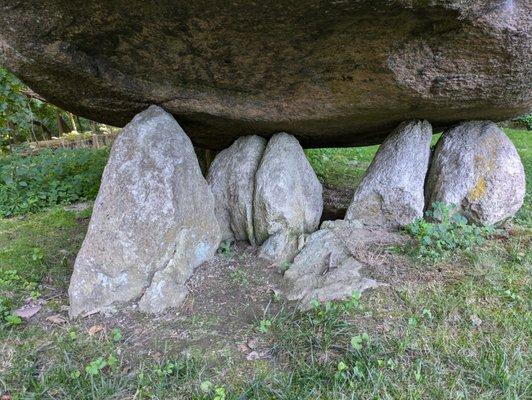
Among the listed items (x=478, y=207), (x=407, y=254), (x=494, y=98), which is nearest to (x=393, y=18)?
(x=494, y=98)

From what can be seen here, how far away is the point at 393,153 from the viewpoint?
13.0ft

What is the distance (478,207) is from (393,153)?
0.85 meters

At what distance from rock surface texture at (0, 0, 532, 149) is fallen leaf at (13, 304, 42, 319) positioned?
1749mm

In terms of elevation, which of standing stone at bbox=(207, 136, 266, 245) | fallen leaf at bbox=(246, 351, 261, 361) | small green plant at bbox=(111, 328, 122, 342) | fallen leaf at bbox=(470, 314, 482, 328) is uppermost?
standing stone at bbox=(207, 136, 266, 245)

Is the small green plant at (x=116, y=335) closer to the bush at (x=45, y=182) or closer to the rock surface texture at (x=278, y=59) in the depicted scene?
the rock surface texture at (x=278, y=59)

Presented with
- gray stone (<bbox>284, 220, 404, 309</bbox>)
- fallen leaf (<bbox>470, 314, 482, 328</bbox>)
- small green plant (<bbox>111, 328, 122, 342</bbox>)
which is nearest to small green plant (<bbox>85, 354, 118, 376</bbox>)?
small green plant (<bbox>111, 328, 122, 342</bbox>)

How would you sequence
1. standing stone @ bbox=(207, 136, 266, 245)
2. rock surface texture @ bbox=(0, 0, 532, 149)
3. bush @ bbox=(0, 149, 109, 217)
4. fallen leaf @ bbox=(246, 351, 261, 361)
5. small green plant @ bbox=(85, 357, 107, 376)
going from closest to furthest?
1. small green plant @ bbox=(85, 357, 107, 376)
2. fallen leaf @ bbox=(246, 351, 261, 361)
3. rock surface texture @ bbox=(0, 0, 532, 149)
4. standing stone @ bbox=(207, 136, 266, 245)
5. bush @ bbox=(0, 149, 109, 217)

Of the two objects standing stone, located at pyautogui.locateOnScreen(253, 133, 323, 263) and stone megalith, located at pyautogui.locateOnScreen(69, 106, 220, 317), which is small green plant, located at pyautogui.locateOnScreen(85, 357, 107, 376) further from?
standing stone, located at pyautogui.locateOnScreen(253, 133, 323, 263)

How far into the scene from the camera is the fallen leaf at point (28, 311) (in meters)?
2.92

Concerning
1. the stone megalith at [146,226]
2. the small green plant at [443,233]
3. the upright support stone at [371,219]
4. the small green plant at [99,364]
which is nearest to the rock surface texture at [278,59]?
Answer: the upright support stone at [371,219]

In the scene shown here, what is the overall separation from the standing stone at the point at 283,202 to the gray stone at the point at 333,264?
0.69ft

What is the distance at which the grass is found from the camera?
221 cm

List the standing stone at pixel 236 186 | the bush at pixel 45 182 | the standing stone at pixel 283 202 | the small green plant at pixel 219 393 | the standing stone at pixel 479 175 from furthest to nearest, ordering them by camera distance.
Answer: the bush at pixel 45 182 < the standing stone at pixel 236 186 < the standing stone at pixel 479 175 < the standing stone at pixel 283 202 < the small green plant at pixel 219 393

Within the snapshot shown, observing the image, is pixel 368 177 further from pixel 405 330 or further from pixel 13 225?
pixel 13 225
